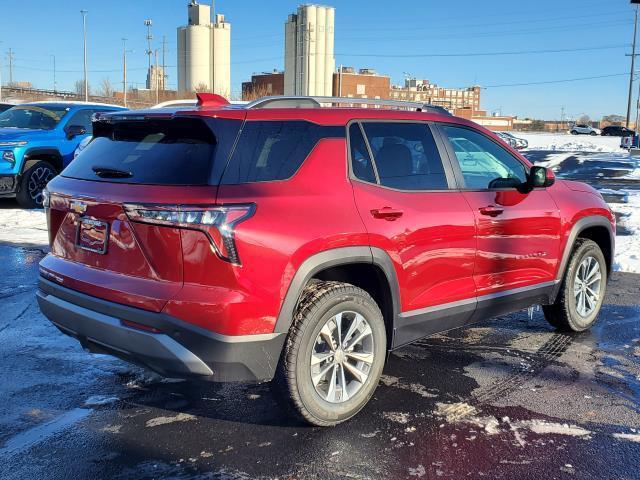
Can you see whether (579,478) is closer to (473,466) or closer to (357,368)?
(473,466)

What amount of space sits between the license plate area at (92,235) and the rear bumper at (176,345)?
10.6 inches

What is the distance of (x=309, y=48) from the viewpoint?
268 ft

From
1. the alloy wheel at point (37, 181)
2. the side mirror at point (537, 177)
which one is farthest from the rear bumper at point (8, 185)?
the side mirror at point (537, 177)

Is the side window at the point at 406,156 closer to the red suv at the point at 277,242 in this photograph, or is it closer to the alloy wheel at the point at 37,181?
the red suv at the point at 277,242

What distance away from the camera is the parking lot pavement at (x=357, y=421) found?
321cm

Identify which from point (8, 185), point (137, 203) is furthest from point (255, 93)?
point (137, 203)

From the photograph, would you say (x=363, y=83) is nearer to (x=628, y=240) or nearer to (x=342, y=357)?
(x=628, y=240)

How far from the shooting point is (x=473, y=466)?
323 centimetres

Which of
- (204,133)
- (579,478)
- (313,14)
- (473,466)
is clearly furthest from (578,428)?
(313,14)

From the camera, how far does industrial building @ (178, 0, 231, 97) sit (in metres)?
98.1

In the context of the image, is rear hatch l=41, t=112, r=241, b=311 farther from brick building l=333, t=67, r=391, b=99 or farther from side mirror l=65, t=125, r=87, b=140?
brick building l=333, t=67, r=391, b=99

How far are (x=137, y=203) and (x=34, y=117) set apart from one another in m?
9.97

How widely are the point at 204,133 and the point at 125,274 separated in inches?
32.7

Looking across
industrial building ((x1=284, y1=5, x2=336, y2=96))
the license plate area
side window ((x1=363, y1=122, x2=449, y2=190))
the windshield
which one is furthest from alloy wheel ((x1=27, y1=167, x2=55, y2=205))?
industrial building ((x1=284, y1=5, x2=336, y2=96))
